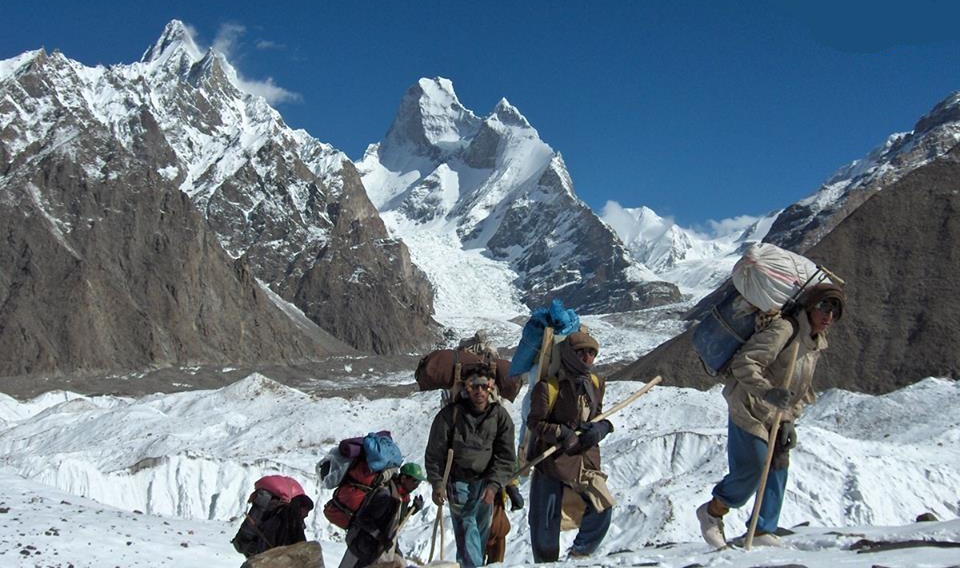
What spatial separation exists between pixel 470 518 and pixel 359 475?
1073mm

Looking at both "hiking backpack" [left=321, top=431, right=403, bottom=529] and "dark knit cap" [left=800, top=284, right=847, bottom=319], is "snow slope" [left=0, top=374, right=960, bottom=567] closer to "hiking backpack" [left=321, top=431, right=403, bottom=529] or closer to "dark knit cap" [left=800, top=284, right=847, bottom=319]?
"hiking backpack" [left=321, top=431, right=403, bottom=529]

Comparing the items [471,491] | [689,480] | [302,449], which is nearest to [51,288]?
[302,449]

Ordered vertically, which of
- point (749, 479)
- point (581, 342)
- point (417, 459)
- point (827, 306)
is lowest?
point (749, 479)

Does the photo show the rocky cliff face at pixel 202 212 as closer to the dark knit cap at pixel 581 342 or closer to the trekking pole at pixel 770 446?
the dark knit cap at pixel 581 342

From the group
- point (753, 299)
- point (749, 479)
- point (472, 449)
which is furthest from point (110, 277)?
point (753, 299)

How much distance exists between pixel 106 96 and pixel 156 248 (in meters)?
85.1

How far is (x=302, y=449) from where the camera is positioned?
1479 inches

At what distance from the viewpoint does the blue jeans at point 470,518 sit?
739 cm

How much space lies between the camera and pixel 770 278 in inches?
262

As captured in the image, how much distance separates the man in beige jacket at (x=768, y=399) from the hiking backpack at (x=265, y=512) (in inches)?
124

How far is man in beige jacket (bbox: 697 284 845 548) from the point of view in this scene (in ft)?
22.0

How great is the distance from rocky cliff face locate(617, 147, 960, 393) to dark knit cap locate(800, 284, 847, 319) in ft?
→ 143

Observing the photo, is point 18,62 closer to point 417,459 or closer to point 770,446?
point 417,459

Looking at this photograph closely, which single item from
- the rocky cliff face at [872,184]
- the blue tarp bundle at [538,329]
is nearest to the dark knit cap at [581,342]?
the blue tarp bundle at [538,329]
